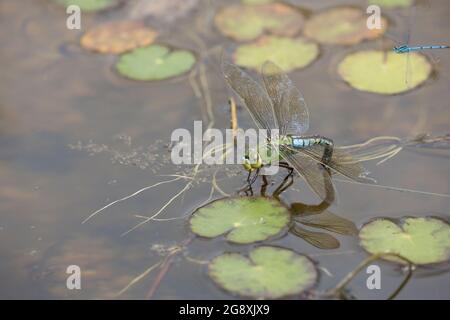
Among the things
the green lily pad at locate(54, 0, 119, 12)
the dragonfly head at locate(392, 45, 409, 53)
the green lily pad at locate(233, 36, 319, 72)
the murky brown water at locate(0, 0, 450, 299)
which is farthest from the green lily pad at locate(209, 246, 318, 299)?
the green lily pad at locate(54, 0, 119, 12)

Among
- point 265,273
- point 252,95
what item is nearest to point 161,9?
point 252,95

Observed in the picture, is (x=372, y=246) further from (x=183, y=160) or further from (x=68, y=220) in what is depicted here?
(x=68, y=220)

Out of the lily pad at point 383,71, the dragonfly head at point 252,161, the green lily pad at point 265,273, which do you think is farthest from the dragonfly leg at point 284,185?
the lily pad at point 383,71

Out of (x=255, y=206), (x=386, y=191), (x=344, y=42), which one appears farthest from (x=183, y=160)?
(x=344, y=42)

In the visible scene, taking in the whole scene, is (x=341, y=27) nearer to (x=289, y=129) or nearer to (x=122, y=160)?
(x=289, y=129)

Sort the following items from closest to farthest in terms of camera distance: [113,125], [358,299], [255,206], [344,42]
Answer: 1. [358,299]
2. [255,206]
3. [113,125]
4. [344,42]

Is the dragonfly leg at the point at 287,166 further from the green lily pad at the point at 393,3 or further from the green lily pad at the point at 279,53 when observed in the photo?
the green lily pad at the point at 393,3
